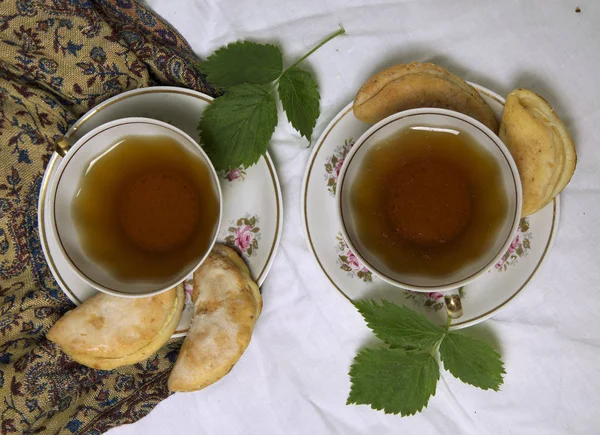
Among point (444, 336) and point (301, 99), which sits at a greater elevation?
point (301, 99)

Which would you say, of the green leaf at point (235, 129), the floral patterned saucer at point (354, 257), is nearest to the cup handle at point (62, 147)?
the green leaf at point (235, 129)

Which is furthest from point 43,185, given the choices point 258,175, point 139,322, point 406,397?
point 406,397

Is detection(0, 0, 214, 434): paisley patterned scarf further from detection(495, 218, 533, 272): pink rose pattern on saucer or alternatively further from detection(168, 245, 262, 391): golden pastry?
detection(495, 218, 533, 272): pink rose pattern on saucer

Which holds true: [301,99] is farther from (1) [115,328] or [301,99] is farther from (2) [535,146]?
(1) [115,328]

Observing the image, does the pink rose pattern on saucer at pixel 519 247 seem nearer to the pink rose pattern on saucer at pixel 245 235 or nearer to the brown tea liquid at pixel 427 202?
the brown tea liquid at pixel 427 202

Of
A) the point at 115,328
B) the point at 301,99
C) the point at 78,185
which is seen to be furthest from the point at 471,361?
the point at 78,185

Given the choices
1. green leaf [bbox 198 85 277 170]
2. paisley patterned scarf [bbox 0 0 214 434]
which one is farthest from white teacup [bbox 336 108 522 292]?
paisley patterned scarf [bbox 0 0 214 434]
